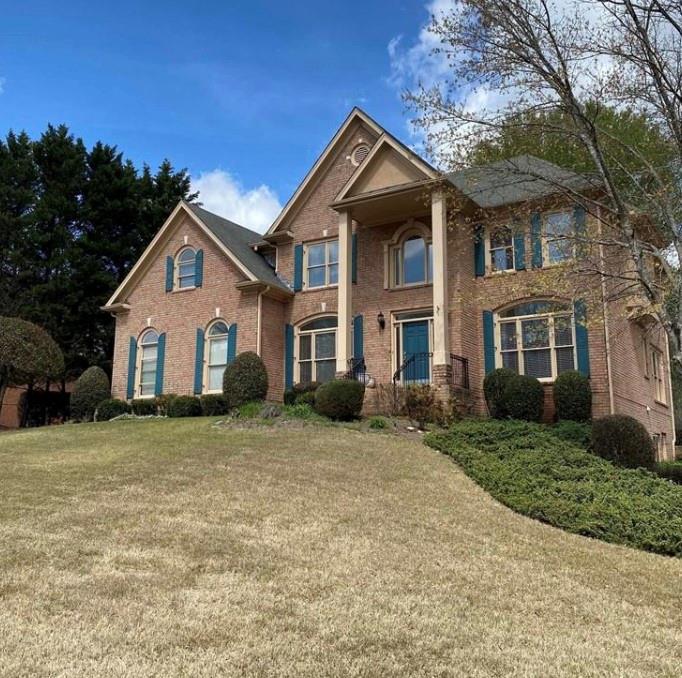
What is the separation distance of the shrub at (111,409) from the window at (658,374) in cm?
1640

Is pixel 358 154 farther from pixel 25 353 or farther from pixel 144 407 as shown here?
pixel 25 353

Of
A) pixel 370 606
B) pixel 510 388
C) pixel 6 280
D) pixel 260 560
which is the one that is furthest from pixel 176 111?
pixel 6 280

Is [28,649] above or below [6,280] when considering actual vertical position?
below

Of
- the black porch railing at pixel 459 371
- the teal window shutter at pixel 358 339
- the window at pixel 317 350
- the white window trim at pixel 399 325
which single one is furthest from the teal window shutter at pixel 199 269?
the black porch railing at pixel 459 371

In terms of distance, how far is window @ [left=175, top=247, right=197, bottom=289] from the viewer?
70.4 feet

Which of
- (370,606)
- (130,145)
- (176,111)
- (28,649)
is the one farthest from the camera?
(130,145)

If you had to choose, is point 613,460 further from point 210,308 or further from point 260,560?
point 210,308

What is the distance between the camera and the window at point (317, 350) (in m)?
19.4

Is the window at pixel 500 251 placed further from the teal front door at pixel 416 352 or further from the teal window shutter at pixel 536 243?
the teal front door at pixel 416 352

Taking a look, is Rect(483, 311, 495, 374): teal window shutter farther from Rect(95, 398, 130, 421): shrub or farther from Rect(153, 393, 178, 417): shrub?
Rect(95, 398, 130, 421): shrub

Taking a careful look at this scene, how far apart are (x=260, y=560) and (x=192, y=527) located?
1.31m

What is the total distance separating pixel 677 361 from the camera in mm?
10797

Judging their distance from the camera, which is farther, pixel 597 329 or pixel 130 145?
pixel 130 145

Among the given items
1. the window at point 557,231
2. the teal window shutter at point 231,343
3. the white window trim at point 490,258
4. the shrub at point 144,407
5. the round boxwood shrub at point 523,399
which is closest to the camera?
the round boxwood shrub at point 523,399
